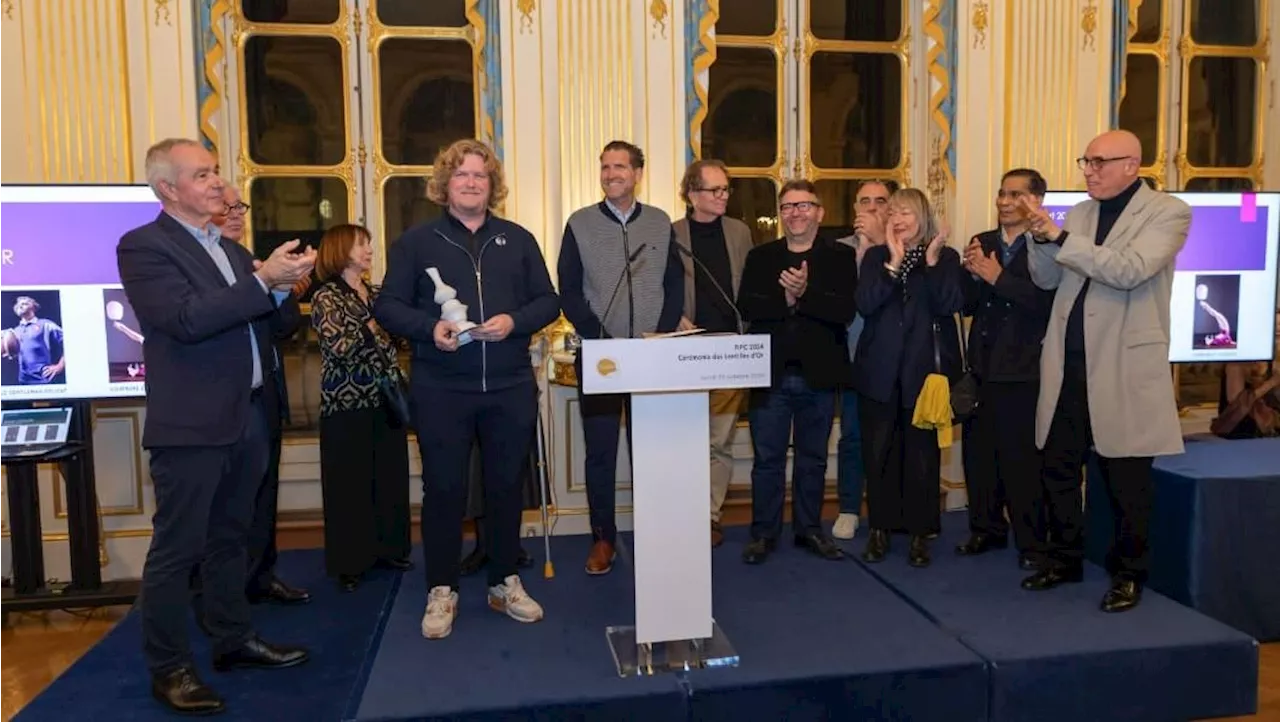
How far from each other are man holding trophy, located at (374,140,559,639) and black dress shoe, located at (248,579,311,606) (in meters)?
0.73

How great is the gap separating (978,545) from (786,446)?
876 millimetres

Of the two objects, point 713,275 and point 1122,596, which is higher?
point 713,275

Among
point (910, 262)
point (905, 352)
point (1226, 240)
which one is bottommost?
point (905, 352)

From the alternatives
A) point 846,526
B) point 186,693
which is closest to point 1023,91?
point 846,526

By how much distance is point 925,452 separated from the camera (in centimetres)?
345

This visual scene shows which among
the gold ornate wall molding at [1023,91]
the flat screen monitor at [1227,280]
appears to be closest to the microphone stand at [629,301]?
the gold ornate wall molding at [1023,91]

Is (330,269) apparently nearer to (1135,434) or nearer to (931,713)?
(931,713)

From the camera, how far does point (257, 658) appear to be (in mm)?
2725

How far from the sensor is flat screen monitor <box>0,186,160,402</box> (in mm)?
3504

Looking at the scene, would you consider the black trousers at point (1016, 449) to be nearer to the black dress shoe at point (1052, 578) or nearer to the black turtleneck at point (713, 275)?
the black dress shoe at point (1052, 578)

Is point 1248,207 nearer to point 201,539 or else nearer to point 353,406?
point 353,406

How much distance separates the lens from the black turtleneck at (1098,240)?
304 centimetres

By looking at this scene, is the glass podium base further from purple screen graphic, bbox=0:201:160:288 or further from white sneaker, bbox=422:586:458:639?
purple screen graphic, bbox=0:201:160:288

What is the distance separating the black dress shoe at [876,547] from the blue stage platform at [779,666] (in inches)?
13.3
